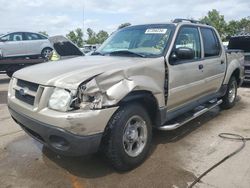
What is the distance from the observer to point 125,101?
378 centimetres

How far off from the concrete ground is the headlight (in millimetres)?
956

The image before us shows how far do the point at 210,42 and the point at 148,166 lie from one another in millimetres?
2978

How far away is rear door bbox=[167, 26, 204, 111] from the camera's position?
15.3ft

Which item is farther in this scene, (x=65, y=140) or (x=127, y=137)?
(x=127, y=137)

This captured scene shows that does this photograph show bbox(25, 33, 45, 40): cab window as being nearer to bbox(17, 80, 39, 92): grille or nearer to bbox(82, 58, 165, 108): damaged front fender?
bbox(17, 80, 39, 92): grille

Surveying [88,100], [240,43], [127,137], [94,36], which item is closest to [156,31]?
[127,137]

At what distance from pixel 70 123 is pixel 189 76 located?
7.92 feet

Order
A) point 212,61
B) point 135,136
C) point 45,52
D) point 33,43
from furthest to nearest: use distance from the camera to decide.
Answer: point 45,52 → point 33,43 → point 212,61 → point 135,136

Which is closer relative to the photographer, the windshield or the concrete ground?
the concrete ground

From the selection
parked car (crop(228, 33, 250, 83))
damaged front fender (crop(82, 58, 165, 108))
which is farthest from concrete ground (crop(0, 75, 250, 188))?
parked car (crop(228, 33, 250, 83))

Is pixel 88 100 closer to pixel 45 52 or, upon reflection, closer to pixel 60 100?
pixel 60 100

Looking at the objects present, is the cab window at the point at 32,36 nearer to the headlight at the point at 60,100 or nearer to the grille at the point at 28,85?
the grille at the point at 28,85

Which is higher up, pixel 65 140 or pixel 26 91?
pixel 26 91

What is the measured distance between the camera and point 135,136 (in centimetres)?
408
